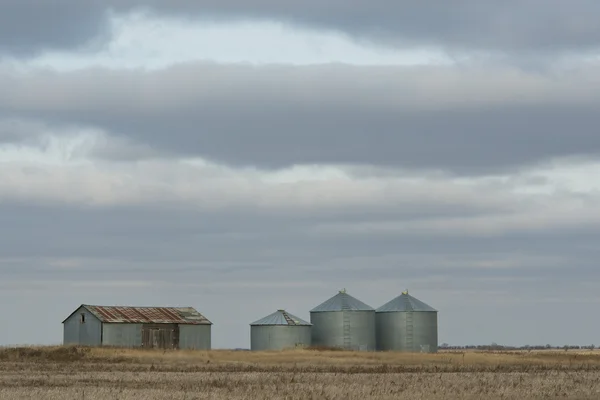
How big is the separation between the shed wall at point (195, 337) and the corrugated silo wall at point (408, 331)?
59.9ft

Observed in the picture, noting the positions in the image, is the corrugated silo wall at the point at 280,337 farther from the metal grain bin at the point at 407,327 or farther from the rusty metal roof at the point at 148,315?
the metal grain bin at the point at 407,327

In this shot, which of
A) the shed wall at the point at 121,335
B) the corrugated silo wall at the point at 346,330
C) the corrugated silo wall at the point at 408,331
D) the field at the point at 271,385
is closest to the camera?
the field at the point at 271,385

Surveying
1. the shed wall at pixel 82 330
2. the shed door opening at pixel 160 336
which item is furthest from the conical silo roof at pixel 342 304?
the shed wall at pixel 82 330

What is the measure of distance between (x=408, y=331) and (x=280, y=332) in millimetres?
13880

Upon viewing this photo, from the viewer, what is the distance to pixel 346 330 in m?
101

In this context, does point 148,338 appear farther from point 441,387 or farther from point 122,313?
point 441,387

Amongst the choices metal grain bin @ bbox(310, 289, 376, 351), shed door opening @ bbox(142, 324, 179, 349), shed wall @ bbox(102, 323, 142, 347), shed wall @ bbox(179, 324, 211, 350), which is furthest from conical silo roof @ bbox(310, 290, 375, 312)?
shed wall @ bbox(102, 323, 142, 347)

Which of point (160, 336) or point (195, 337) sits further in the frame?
point (195, 337)

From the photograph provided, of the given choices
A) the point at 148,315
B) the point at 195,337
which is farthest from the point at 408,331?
the point at 148,315

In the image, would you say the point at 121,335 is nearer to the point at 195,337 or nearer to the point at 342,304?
the point at 195,337

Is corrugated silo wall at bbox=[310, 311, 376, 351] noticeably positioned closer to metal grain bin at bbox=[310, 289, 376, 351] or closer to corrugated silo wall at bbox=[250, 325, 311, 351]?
metal grain bin at bbox=[310, 289, 376, 351]

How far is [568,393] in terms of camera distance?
39188 mm

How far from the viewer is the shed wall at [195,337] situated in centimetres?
10106

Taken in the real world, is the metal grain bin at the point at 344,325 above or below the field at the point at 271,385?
above
